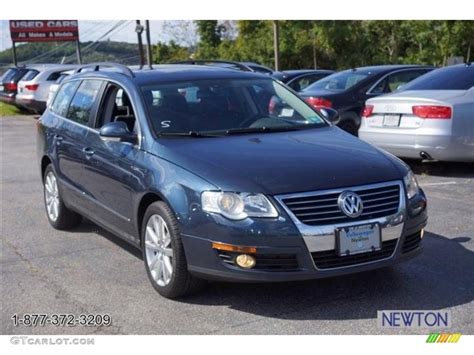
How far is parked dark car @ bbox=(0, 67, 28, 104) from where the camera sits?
23047mm

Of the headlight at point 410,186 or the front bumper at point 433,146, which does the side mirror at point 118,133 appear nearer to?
the headlight at point 410,186

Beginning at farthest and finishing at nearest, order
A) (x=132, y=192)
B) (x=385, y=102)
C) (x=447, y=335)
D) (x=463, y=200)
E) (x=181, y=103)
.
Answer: (x=385, y=102), (x=463, y=200), (x=181, y=103), (x=132, y=192), (x=447, y=335)

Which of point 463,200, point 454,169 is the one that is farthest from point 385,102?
point 463,200

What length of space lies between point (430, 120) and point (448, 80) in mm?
975

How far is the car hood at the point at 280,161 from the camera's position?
4.48 meters

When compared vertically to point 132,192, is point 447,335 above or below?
below

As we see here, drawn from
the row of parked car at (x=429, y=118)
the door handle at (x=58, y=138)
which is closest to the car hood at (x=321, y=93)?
the row of parked car at (x=429, y=118)

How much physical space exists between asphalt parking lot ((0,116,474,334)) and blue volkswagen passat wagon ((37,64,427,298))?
272 mm

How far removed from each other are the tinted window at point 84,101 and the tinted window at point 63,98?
0.16m

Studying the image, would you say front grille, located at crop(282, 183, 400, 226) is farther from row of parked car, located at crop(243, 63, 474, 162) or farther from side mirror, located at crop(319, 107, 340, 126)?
row of parked car, located at crop(243, 63, 474, 162)

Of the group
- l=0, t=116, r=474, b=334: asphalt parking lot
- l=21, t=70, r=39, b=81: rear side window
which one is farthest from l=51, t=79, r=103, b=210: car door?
l=21, t=70, r=39, b=81: rear side window
